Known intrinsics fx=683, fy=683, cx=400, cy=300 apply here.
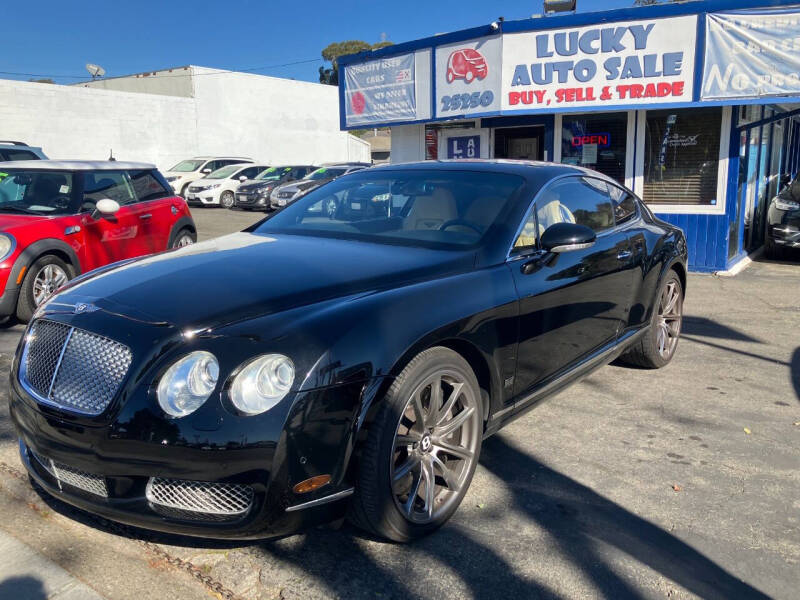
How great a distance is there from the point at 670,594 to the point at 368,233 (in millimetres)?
2331

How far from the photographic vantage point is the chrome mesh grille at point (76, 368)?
8.39 ft

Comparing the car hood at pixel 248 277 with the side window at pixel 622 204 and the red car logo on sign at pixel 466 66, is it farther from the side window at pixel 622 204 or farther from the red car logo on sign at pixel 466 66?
the red car logo on sign at pixel 466 66

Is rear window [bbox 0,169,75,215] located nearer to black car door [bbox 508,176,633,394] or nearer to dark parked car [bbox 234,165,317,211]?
black car door [bbox 508,176,633,394]

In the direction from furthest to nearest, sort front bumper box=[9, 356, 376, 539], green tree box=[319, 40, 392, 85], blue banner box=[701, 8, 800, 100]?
green tree box=[319, 40, 392, 85]
blue banner box=[701, 8, 800, 100]
front bumper box=[9, 356, 376, 539]

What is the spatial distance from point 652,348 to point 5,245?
5.90m

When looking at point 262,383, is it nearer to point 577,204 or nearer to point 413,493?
point 413,493

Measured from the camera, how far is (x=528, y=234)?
376 cm

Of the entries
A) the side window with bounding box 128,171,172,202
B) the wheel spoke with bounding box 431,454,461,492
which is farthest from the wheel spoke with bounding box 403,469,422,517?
the side window with bounding box 128,171,172,202

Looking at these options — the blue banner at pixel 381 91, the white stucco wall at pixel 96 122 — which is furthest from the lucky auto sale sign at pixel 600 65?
the white stucco wall at pixel 96 122

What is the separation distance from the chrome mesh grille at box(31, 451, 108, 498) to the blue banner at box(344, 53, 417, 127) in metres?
10.2

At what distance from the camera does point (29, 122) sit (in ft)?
83.9

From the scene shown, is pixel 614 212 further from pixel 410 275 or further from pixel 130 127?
pixel 130 127

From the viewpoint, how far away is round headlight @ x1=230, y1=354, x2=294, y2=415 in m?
2.40

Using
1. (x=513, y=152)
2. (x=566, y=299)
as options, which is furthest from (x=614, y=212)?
Answer: (x=513, y=152)
